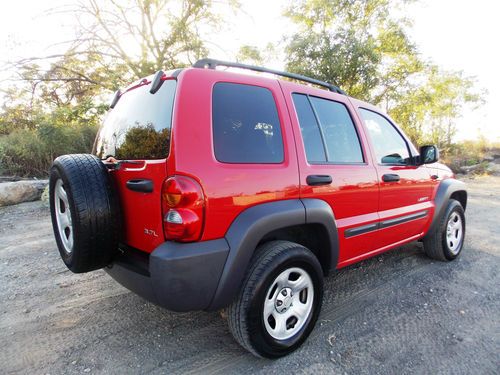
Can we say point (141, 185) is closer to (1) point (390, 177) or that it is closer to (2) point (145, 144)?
(2) point (145, 144)

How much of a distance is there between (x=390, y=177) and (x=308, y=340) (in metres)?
1.60

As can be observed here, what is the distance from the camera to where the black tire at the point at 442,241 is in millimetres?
3551

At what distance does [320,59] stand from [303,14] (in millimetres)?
3015

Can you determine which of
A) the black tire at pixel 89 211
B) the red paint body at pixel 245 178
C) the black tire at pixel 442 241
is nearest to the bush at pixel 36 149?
the black tire at pixel 89 211

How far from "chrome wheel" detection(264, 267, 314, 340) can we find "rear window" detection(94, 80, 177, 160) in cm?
112

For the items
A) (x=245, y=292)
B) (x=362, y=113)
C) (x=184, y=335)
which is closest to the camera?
(x=245, y=292)

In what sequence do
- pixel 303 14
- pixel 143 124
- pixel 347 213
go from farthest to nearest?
1. pixel 303 14
2. pixel 347 213
3. pixel 143 124

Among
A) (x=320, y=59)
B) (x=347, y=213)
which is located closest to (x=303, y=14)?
(x=320, y=59)

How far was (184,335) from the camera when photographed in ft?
7.64

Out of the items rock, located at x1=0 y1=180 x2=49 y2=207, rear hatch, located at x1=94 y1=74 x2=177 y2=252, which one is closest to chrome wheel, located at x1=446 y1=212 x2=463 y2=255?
rear hatch, located at x1=94 y1=74 x2=177 y2=252

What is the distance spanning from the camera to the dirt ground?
2.03m

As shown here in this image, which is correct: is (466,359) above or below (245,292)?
below

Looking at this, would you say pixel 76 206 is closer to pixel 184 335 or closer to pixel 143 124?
pixel 143 124

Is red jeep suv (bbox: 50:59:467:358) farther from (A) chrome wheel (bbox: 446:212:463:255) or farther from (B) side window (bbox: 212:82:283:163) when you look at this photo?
(A) chrome wheel (bbox: 446:212:463:255)
